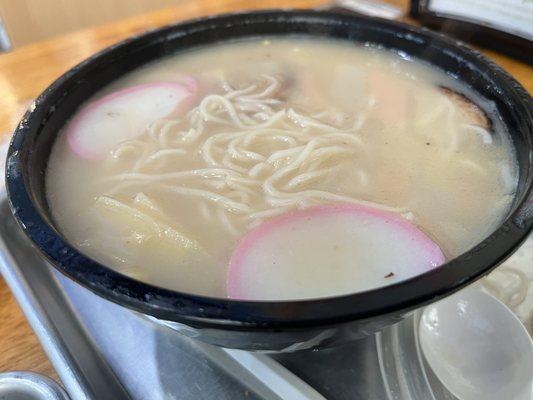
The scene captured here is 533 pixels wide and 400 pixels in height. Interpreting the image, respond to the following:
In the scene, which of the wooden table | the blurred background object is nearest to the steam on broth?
the wooden table

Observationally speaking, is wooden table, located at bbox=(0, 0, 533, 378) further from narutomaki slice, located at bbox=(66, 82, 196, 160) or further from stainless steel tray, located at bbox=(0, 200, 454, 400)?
narutomaki slice, located at bbox=(66, 82, 196, 160)

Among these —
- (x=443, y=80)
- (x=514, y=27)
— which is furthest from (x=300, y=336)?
(x=514, y=27)

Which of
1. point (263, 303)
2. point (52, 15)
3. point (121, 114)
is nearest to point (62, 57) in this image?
point (121, 114)

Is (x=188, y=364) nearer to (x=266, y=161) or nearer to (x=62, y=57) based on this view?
(x=266, y=161)

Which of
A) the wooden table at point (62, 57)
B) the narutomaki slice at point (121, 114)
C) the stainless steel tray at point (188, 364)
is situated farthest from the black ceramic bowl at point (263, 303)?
the wooden table at point (62, 57)

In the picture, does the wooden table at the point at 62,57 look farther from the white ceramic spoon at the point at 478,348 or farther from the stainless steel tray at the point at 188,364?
the white ceramic spoon at the point at 478,348

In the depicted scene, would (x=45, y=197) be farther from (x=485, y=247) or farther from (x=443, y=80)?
(x=443, y=80)

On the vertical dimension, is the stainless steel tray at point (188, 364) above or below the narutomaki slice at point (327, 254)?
below
